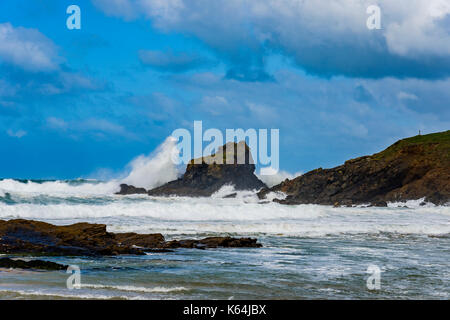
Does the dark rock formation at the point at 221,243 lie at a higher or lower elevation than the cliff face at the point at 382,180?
lower

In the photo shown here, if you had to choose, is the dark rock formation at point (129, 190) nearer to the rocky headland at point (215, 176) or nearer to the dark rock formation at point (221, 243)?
the rocky headland at point (215, 176)

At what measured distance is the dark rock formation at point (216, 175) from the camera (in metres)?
79.4

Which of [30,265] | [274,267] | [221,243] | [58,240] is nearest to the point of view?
Answer: [30,265]

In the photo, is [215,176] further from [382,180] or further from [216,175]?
[382,180]

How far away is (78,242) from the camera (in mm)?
18094

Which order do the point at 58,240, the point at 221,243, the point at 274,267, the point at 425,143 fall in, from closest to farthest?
the point at 274,267 → the point at 58,240 → the point at 221,243 → the point at 425,143

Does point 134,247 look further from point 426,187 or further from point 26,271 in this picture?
point 426,187

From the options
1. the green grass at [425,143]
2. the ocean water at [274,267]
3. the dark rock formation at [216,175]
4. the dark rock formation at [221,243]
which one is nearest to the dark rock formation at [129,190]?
the dark rock formation at [216,175]

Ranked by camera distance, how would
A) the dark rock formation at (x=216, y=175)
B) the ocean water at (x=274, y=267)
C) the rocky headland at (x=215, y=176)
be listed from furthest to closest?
the dark rock formation at (x=216, y=175) → the rocky headland at (x=215, y=176) → the ocean water at (x=274, y=267)

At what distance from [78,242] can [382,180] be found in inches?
2164

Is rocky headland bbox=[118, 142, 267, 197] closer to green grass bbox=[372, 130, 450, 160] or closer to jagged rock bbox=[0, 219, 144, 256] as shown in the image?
green grass bbox=[372, 130, 450, 160]

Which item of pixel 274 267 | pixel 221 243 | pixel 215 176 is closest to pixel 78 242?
pixel 221 243
